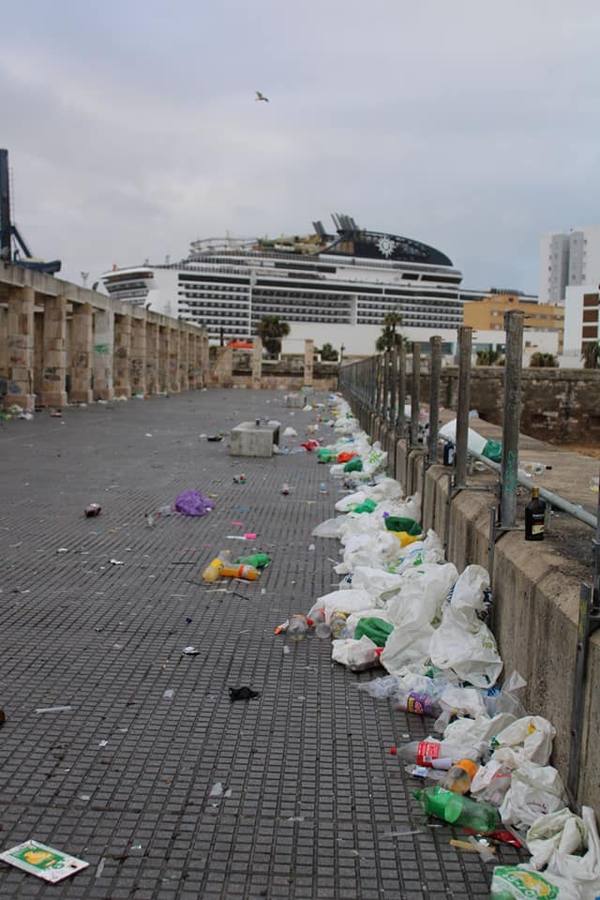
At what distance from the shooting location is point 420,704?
12.3ft

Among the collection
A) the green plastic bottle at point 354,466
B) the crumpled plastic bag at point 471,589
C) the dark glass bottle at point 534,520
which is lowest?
the green plastic bottle at point 354,466

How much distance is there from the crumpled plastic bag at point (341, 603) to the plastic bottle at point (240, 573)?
952 millimetres

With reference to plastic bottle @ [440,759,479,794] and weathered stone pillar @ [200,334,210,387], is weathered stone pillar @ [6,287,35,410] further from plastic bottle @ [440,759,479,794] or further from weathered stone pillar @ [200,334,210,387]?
weathered stone pillar @ [200,334,210,387]

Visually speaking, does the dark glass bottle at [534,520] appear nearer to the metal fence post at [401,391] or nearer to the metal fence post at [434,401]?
the metal fence post at [434,401]

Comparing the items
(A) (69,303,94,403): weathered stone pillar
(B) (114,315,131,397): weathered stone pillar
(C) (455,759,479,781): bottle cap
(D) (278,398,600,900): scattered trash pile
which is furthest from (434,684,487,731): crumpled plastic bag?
(B) (114,315,131,397): weathered stone pillar

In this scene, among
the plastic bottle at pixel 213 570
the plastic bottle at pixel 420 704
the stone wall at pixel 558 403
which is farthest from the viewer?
the stone wall at pixel 558 403

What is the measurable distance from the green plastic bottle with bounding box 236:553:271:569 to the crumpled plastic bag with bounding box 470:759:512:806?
11.1ft

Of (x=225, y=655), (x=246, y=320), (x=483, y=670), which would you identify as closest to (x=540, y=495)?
(x=483, y=670)

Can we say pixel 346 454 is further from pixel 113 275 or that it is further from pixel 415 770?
pixel 113 275

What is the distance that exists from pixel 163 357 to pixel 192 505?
103 ft

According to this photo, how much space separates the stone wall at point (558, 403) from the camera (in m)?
41.0

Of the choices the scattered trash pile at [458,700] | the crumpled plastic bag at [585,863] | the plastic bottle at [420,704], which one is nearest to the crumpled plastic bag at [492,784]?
the scattered trash pile at [458,700]

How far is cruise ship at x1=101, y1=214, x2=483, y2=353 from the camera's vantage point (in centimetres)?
13562

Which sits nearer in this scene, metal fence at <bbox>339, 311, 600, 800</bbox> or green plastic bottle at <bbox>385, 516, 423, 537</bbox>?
metal fence at <bbox>339, 311, 600, 800</bbox>
